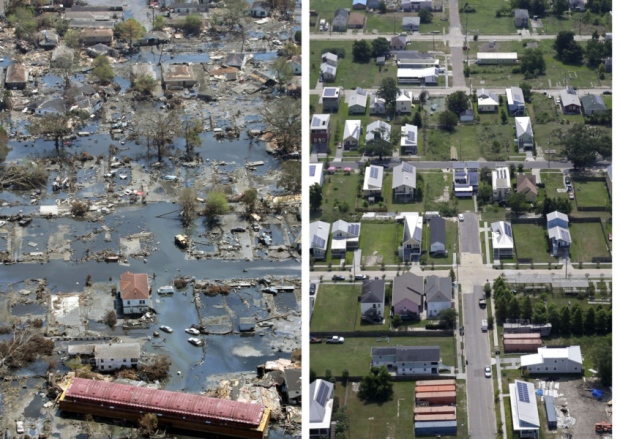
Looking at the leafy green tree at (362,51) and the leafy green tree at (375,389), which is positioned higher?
the leafy green tree at (362,51)

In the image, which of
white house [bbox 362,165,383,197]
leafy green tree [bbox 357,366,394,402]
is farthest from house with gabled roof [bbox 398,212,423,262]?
leafy green tree [bbox 357,366,394,402]

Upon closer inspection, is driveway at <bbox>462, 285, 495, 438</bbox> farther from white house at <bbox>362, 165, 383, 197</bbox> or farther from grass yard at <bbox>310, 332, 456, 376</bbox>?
white house at <bbox>362, 165, 383, 197</bbox>

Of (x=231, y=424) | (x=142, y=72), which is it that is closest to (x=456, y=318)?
(x=231, y=424)

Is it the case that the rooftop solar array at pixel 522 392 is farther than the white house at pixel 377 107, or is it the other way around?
the white house at pixel 377 107

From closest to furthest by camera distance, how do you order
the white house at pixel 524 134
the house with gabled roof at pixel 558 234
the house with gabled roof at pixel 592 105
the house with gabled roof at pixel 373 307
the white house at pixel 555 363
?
the white house at pixel 555 363 → the house with gabled roof at pixel 373 307 → the house with gabled roof at pixel 558 234 → the white house at pixel 524 134 → the house with gabled roof at pixel 592 105

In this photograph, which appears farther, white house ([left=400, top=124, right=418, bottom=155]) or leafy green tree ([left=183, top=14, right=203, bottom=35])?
leafy green tree ([left=183, top=14, right=203, bottom=35])

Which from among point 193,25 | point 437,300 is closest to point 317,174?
point 437,300

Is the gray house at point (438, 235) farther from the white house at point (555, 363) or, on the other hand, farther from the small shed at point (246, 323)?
the small shed at point (246, 323)

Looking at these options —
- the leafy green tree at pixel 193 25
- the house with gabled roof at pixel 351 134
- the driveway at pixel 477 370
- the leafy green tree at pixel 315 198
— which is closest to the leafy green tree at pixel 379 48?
the house with gabled roof at pixel 351 134
